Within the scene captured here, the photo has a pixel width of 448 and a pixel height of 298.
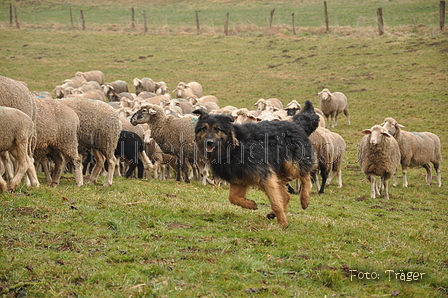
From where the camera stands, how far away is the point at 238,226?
6883 millimetres

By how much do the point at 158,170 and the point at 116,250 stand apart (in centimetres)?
926

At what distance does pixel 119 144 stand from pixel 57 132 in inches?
125

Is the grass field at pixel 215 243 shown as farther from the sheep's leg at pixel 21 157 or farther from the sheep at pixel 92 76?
the sheep at pixel 92 76

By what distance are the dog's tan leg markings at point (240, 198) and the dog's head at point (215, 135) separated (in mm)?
599

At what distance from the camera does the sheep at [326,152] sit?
12.7m

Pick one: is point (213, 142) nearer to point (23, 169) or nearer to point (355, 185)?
point (23, 169)

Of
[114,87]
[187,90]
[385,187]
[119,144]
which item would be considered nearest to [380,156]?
[385,187]

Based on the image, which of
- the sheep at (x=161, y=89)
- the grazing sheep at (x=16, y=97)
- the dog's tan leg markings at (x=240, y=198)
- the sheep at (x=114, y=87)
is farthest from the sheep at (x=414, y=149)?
the sheep at (x=114, y=87)

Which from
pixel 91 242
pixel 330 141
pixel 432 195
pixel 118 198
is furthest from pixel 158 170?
pixel 91 242

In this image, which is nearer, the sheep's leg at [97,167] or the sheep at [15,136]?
the sheep at [15,136]

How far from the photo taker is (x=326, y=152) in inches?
511

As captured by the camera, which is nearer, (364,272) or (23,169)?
(364,272)

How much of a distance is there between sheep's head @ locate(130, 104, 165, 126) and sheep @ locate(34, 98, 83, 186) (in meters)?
3.03

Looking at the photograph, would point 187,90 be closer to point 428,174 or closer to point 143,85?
point 143,85
